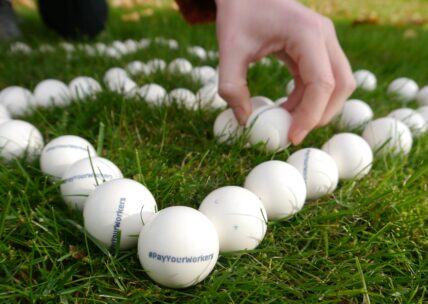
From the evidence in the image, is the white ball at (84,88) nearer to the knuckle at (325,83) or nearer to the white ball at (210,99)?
the white ball at (210,99)

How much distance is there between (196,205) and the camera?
1.46 meters

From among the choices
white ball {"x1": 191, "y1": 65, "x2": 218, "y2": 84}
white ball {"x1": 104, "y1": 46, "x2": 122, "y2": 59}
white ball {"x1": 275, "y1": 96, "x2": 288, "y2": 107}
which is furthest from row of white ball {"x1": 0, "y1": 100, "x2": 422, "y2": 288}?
white ball {"x1": 104, "y1": 46, "x2": 122, "y2": 59}

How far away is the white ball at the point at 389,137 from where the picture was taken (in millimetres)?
1808

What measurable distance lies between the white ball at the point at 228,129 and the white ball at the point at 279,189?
34cm

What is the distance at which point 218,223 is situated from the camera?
1.24m

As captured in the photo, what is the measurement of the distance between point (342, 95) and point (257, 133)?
36cm

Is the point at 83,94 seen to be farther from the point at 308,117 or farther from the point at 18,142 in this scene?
the point at 308,117

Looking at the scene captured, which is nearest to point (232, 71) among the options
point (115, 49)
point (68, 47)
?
point (115, 49)

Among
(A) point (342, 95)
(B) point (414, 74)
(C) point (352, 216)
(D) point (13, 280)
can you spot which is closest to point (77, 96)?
(D) point (13, 280)

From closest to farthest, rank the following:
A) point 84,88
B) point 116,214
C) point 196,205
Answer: point 116,214
point 196,205
point 84,88

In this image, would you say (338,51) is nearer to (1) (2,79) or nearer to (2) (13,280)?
(2) (13,280)

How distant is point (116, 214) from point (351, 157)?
35.9 inches

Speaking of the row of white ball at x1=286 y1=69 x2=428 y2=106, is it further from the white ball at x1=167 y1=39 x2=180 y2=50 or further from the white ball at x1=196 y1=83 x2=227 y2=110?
the white ball at x1=167 y1=39 x2=180 y2=50

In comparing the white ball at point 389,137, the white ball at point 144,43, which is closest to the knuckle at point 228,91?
the white ball at point 389,137
